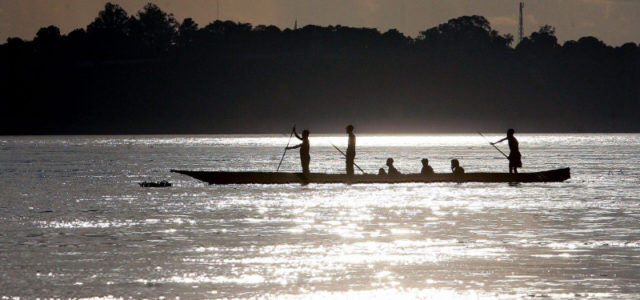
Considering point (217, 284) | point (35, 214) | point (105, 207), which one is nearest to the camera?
point (217, 284)

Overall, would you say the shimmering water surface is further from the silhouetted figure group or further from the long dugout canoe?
the silhouetted figure group

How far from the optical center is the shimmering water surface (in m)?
20.0

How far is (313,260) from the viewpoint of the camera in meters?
23.2

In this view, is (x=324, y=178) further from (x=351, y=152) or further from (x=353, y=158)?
(x=351, y=152)

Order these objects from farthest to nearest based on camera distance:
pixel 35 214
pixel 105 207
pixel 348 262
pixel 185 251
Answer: pixel 105 207
pixel 35 214
pixel 185 251
pixel 348 262

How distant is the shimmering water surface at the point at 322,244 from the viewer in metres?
20.0

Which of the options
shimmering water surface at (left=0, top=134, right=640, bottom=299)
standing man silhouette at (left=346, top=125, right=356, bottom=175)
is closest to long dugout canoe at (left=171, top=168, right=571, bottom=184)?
standing man silhouette at (left=346, top=125, right=356, bottom=175)

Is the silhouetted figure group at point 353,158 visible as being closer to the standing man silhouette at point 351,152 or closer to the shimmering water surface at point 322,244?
the standing man silhouette at point 351,152

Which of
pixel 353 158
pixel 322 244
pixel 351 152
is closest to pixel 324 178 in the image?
pixel 353 158

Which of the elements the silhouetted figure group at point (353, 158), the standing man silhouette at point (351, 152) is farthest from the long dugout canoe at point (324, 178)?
the standing man silhouette at point (351, 152)

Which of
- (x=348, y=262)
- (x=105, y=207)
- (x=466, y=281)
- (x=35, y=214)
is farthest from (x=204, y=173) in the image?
(x=466, y=281)

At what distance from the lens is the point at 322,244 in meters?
26.1

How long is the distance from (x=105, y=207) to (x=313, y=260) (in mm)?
16942

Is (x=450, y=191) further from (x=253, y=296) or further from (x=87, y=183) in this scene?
(x=253, y=296)
